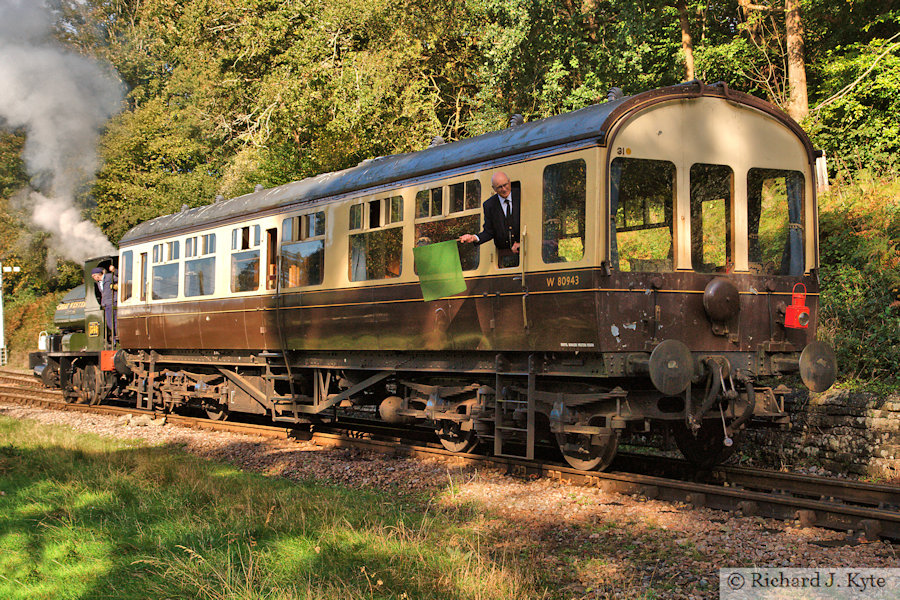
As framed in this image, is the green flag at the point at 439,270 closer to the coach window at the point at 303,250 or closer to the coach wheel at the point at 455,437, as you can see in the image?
the coach wheel at the point at 455,437

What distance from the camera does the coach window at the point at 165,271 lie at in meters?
14.5

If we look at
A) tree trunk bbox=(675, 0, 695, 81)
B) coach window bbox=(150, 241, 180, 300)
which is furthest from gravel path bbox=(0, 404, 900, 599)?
tree trunk bbox=(675, 0, 695, 81)

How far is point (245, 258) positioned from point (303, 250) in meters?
1.60

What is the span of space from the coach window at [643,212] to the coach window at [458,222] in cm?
168

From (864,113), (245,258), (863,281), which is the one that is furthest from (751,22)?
(245,258)

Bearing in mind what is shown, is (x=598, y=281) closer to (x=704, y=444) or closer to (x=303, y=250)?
(x=704, y=444)

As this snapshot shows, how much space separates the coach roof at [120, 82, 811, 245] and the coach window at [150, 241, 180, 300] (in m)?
0.92

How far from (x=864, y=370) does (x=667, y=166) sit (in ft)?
15.4

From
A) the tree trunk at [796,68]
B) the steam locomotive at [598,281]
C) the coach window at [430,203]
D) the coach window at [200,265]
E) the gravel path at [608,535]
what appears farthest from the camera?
the tree trunk at [796,68]

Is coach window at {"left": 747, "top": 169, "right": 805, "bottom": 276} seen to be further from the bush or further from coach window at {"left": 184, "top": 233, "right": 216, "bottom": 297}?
coach window at {"left": 184, "top": 233, "right": 216, "bottom": 297}

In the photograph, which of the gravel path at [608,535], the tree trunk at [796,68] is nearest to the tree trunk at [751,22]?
the tree trunk at [796,68]

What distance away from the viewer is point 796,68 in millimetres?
17047

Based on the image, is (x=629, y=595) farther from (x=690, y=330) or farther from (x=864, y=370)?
(x=864, y=370)

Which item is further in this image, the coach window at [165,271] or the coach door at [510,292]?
the coach window at [165,271]
